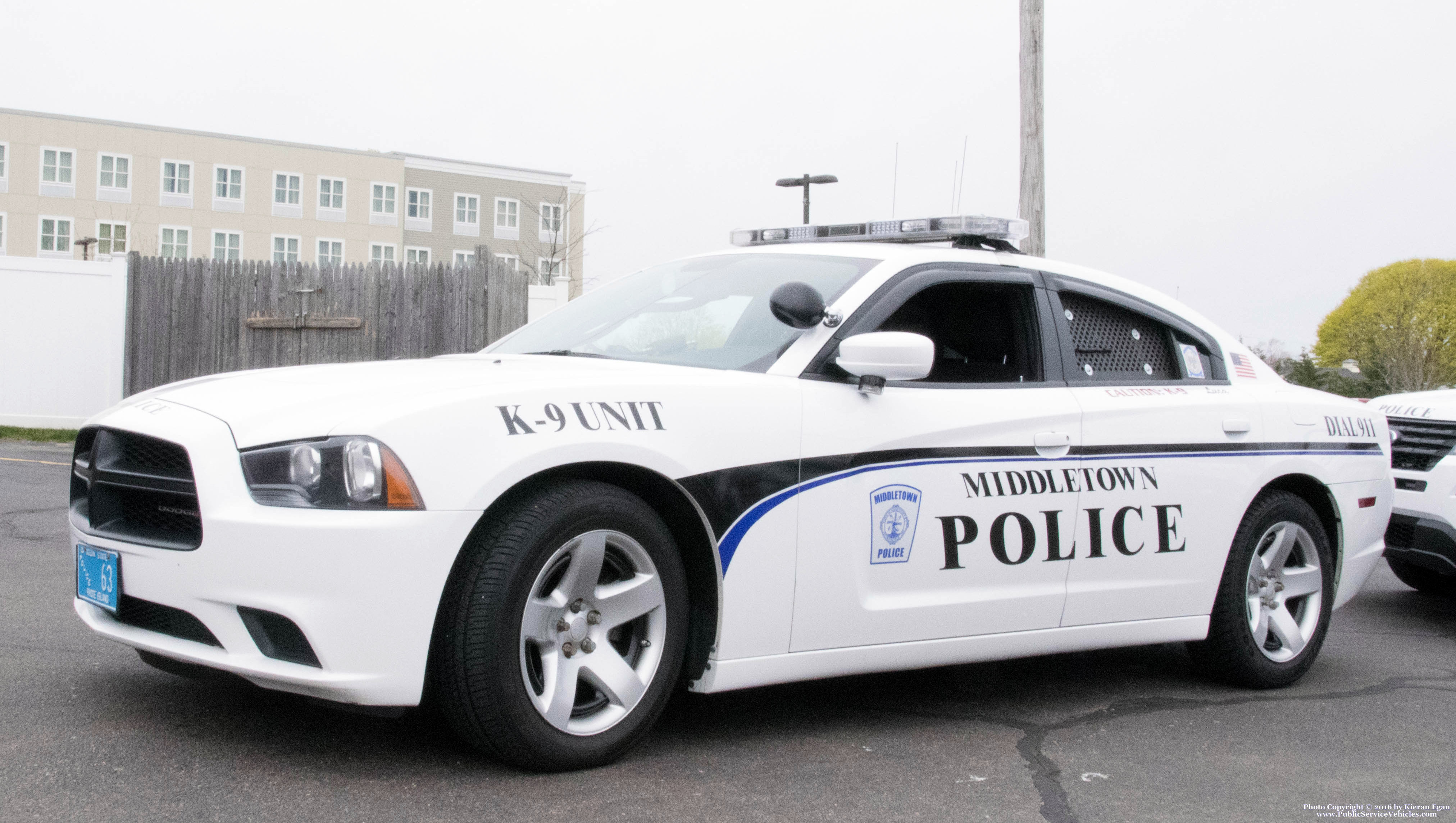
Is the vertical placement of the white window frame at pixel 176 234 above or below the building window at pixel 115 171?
below

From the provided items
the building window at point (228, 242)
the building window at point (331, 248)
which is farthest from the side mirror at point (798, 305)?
the building window at point (228, 242)

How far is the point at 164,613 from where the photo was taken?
336 centimetres

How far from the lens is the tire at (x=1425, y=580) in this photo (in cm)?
760

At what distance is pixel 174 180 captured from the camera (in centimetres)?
5072

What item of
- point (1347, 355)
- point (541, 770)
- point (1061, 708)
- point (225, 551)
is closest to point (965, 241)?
point (1061, 708)

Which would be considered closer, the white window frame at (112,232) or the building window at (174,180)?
the white window frame at (112,232)

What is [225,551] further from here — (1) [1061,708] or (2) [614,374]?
(1) [1061,708]

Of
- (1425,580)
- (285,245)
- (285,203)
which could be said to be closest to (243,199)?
(285,203)

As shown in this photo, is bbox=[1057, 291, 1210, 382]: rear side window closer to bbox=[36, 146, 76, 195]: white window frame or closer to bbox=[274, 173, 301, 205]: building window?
bbox=[274, 173, 301, 205]: building window

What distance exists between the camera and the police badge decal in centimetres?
395

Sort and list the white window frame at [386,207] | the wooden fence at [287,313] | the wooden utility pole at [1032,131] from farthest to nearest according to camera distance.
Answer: the white window frame at [386,207] → the wooden fence at [287,313] → the wooden utility pole at [1032,131]

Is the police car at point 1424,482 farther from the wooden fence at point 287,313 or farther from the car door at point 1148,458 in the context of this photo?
the wooden fence at point 287,313

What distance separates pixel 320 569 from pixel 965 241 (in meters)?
2.70

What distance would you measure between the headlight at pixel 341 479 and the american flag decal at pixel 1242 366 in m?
3.54
